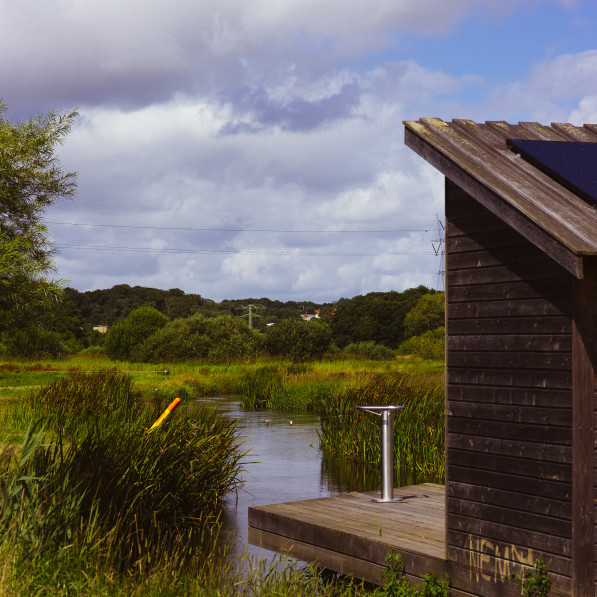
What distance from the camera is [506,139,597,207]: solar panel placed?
5.24 metres

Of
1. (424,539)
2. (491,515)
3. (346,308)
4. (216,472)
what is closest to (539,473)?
(491,515)

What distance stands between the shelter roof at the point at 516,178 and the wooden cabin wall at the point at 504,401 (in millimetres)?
324

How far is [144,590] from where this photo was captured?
202 inches

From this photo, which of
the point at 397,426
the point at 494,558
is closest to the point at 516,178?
the point at 494,558

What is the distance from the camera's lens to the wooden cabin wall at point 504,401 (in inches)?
201

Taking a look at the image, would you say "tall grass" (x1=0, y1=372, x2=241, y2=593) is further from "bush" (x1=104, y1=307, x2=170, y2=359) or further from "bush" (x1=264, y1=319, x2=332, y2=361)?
"bush" (x1=104, y1=307, x2=170, y2=359)

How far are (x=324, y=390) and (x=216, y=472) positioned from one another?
14238 mm

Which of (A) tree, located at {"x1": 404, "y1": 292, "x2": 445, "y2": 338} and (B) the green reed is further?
(A) tree, located at {"x1": 404, "y1": 292, "x2": 445, "y2": 338}

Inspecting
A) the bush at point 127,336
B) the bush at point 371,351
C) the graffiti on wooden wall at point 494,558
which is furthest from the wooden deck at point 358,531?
the bush at point 371,351

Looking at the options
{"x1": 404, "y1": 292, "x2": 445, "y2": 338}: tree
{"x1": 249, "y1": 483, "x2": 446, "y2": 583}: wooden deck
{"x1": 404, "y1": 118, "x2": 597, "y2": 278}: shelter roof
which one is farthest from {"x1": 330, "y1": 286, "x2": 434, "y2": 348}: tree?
{"x1": 404, "y1": 118, "x2": 597, "y2": 278}: shelter roof

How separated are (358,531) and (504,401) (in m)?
2.15

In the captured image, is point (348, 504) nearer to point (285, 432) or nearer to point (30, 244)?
point (285, 432)

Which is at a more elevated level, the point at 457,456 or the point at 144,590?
the point at 457,456

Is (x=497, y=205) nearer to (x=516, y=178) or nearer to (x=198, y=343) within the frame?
(x=516, y=178)
